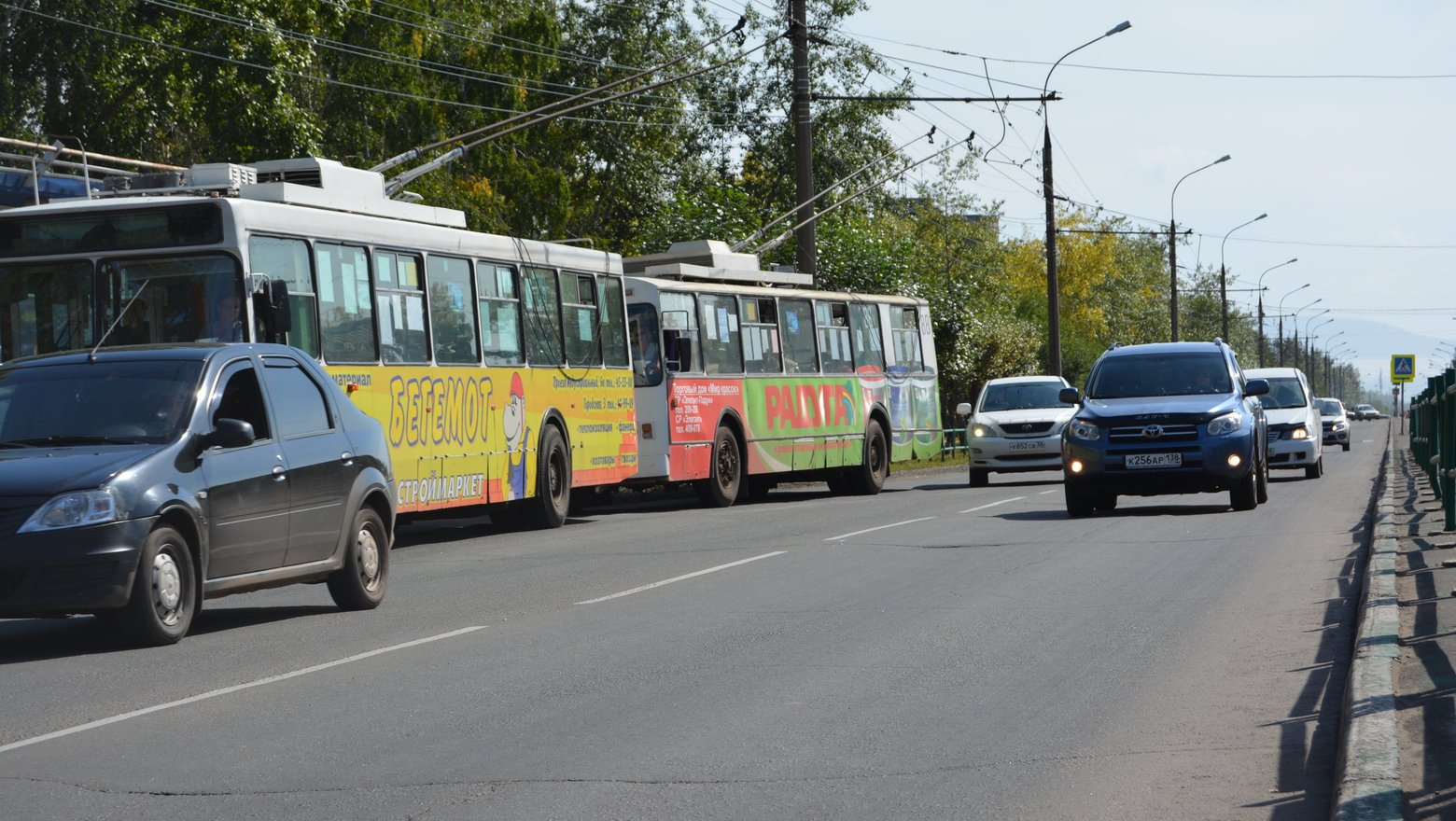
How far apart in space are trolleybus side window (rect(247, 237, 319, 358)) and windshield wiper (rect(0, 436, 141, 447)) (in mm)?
4915

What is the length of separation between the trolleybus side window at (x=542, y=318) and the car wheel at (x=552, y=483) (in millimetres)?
831

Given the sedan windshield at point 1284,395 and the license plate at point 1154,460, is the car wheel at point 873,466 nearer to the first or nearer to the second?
the sedan windshield at point 1284,395

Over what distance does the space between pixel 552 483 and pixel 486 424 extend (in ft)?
7.07

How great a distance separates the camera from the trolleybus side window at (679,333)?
25062mm

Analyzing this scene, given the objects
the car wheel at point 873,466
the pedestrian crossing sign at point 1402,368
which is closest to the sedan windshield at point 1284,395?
the car wheel at point 873,466

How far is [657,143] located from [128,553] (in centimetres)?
5256

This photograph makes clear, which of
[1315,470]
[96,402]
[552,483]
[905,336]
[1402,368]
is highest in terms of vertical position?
[905,336]

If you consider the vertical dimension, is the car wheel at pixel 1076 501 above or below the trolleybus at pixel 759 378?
below

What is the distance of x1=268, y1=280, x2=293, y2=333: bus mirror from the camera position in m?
14.4

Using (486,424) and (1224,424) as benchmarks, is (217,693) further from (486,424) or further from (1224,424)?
(1224,424)

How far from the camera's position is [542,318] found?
857 inches

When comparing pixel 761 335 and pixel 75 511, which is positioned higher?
pixel 761 335

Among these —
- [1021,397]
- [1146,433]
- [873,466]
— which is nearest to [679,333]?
[873,466]

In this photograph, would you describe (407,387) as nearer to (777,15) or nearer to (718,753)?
(718,753)
